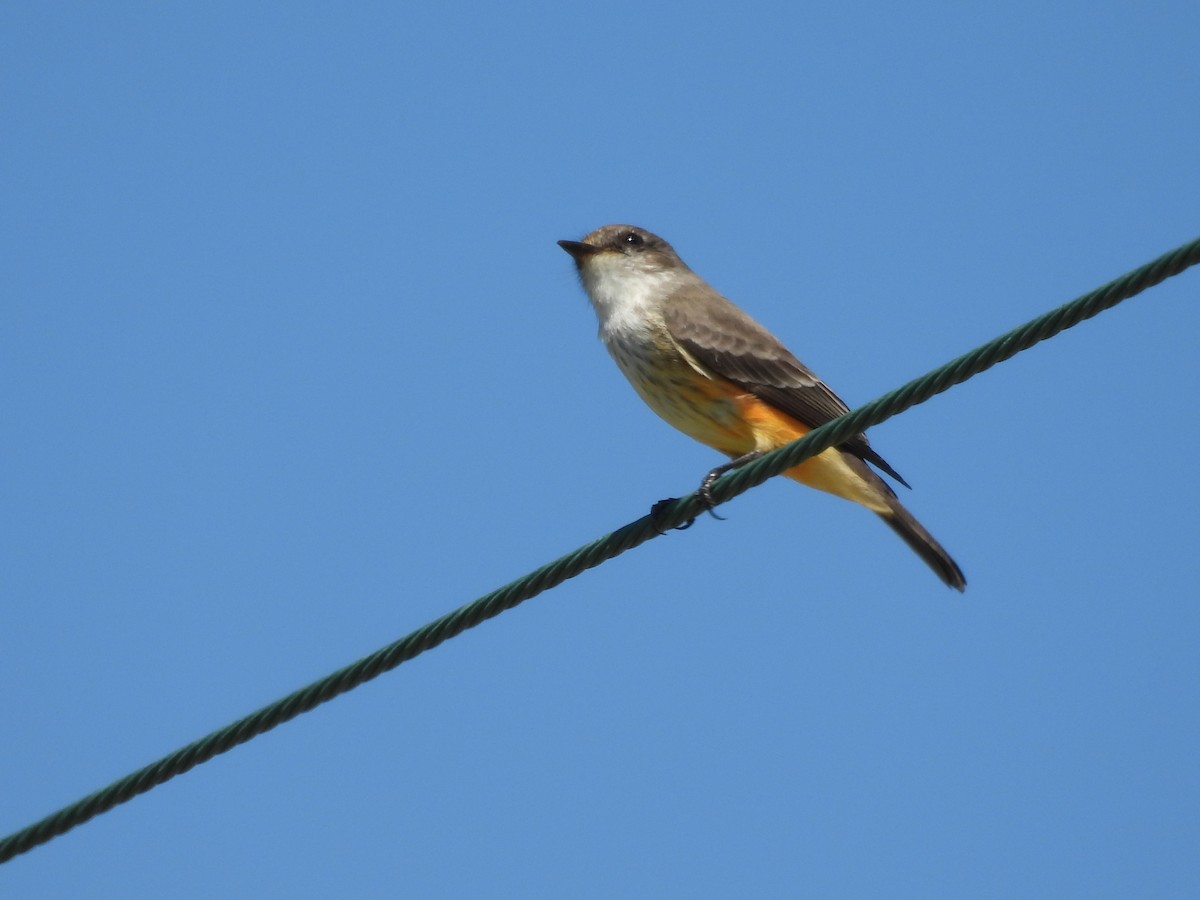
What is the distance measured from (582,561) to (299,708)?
1.12 meters

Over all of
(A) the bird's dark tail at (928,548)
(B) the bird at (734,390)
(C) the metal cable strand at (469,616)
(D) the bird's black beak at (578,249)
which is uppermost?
(D) the bird's black beak at (578,249)

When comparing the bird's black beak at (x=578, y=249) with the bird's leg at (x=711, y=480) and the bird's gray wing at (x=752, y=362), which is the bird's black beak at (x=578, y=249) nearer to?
the bird's gray wing at (x=752, y=362)

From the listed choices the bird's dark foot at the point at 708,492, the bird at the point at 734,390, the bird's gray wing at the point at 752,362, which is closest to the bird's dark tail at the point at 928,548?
the bird at the point at 734,390

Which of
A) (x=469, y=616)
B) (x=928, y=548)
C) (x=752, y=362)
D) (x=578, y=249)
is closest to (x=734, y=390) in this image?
(x=752, y=362)

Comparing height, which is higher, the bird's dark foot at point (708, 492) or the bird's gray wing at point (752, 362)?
the bird's gray wing at point (752, 362)

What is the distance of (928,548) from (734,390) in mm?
1424

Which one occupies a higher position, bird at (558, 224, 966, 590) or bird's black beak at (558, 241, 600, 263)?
bird's black beak at (558, 241, 600, 263)

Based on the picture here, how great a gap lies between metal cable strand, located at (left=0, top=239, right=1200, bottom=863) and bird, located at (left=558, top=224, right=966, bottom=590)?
2215 millimetres

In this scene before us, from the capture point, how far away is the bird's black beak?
29.1ft

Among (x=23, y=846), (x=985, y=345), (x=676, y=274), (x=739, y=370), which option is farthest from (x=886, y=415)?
(x=676, y=274)

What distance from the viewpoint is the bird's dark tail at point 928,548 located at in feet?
25.7

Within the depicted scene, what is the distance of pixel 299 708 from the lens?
4910 mm

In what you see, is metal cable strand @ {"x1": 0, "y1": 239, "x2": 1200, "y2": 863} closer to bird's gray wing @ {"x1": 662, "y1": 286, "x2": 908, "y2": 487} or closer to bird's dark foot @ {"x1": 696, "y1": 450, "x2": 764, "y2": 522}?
bird's dark foot @ {"x1": 696, "y1": 450, "x2": 764, "y2": 522}

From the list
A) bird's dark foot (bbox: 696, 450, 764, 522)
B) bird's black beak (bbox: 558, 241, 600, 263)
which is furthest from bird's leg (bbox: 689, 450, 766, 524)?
bird's black beak (bbox: 558, 241, 600, 263)
